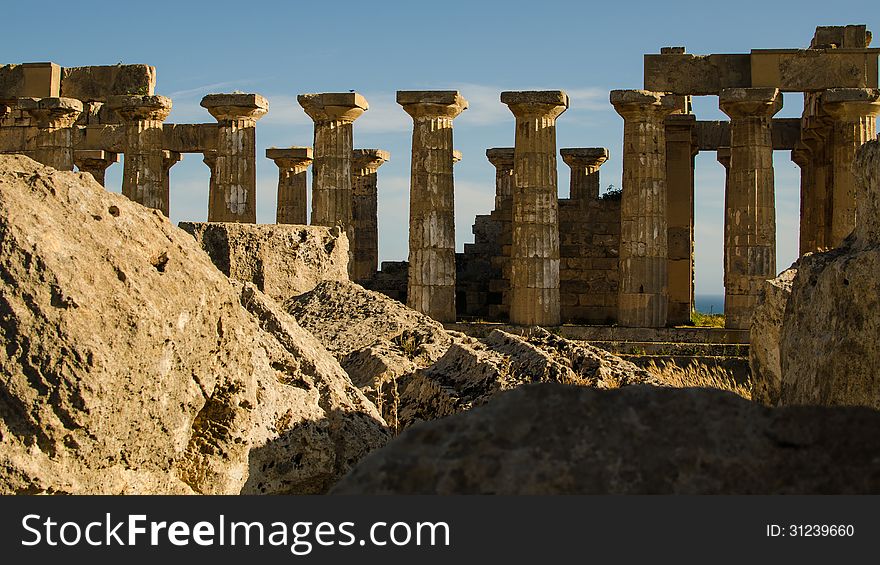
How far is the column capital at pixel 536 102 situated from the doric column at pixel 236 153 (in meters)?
5.21

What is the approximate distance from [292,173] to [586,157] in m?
7.37

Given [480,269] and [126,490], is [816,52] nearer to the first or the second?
[480,269]

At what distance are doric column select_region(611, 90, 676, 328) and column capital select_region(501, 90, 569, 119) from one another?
984mm

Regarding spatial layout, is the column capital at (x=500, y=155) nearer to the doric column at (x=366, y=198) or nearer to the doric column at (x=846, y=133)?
the doric column at (x=366, y=198)

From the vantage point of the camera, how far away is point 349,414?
6.53 metres

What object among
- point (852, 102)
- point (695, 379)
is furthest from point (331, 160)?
point (695, 379)

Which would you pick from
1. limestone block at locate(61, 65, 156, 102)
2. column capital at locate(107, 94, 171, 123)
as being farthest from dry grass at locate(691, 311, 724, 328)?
limestone block at locate(61, 65, 156, 102)

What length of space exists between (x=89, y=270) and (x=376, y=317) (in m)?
5.55

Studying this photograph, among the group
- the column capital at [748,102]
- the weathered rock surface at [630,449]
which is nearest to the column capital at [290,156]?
the column capital at [748,102]

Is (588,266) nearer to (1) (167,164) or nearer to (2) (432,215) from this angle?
(2) (432,215)

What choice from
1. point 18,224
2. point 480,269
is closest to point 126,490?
point 18,224

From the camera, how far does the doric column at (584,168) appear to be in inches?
1163

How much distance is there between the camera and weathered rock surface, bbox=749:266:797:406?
744 centimetres

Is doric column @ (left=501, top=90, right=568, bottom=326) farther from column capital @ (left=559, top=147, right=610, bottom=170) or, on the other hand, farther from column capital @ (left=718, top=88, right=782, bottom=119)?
column capital @ (left=559, top=147, right=610, bottom=170)
